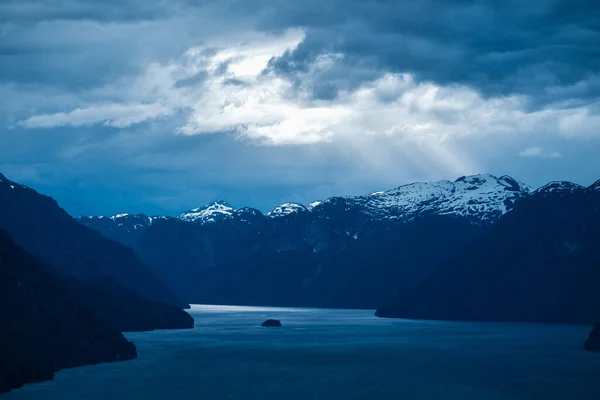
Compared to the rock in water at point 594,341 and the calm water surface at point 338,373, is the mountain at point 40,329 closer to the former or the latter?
the calm water surface at point 338,373

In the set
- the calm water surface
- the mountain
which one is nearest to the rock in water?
the calm water surface

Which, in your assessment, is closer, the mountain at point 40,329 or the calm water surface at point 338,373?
the calm water surface at point 338,373

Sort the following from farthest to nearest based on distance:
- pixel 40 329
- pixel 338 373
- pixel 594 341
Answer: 1. pixel 594 341
2. pixel 338 373
3. pixel 40 329

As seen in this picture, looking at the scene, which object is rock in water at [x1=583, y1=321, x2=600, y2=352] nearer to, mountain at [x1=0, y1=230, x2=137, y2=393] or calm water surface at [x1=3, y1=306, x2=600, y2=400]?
calm water surface at [x1=3, y1=306, x2=600, y2=400]

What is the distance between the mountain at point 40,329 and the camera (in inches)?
4338

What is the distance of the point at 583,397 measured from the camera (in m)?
103

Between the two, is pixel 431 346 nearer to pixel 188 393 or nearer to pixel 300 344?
pixel 300 344

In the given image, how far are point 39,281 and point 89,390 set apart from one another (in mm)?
30902

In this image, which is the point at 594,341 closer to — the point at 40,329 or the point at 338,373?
the point at 338,373

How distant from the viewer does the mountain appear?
362ft

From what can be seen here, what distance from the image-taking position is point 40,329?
12506 cm

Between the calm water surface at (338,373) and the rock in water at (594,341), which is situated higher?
the rock in water at (594,341)

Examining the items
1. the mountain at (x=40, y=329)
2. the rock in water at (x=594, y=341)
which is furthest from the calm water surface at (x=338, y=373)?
the mountain at (x=40, y=329)

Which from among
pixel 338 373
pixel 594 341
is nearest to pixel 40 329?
pixel 338 373
